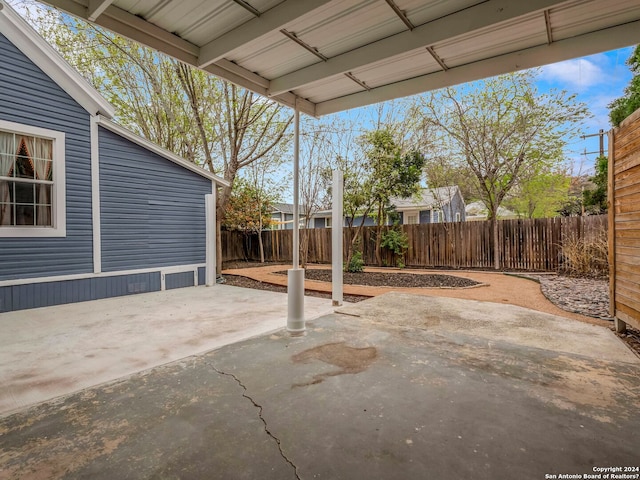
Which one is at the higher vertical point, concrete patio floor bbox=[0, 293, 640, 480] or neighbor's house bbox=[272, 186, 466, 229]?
neighbor's house bbox=[272, 186, 466, 229]

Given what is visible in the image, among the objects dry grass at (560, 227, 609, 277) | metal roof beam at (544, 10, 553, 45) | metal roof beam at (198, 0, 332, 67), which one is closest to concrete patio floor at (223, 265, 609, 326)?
dry grass at (560, 227, 609, 277)

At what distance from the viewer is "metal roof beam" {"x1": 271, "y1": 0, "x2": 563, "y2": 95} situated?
2166 mm

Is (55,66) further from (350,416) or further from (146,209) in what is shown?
(350,416)

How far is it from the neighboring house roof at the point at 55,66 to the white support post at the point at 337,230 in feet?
14.3

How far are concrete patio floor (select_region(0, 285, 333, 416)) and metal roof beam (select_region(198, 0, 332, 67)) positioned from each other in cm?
278

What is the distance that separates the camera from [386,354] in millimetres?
2748

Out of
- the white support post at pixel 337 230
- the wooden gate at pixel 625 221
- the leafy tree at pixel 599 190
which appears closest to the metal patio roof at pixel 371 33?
the wooden gate at pixel 625 221

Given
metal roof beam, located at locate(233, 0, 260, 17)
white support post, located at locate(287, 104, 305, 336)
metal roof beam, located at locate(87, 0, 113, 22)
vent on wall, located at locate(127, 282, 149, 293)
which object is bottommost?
vent on wall, located at locate(127, 282, 149, 293)

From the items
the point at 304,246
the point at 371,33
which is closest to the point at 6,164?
the point at 371,33

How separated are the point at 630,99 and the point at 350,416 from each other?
9.58 m

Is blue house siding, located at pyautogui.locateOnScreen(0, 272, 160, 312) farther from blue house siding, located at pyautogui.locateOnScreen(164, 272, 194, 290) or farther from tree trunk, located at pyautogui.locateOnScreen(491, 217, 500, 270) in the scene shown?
tree trunk, located at pyautogui.locateOnScreen(491, 217, 500, 270)

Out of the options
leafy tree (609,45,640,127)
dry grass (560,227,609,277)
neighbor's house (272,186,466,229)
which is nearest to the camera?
leafy tree (609,45,640,127)

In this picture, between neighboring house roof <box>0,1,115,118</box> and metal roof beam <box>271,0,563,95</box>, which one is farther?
neighboring house roof <box>0,1,115,118</box>

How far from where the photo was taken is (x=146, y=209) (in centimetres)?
640
